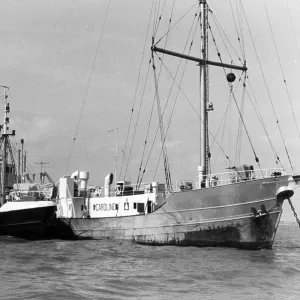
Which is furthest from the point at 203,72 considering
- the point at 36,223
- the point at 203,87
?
the point at 36,223

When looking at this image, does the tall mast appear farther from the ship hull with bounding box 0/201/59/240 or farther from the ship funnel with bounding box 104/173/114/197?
the ship hull with bounding box 0/201/59/240

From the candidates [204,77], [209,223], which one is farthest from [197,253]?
[204,77]

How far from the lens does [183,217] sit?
26438 mm

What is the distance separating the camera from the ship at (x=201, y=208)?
81.3ft

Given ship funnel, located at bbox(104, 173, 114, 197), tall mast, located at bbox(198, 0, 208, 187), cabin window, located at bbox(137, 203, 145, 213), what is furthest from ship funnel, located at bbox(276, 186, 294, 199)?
ship funnel, located at bbox(104, 173, 114, 197)

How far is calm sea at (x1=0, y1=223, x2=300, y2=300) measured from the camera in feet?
48.8

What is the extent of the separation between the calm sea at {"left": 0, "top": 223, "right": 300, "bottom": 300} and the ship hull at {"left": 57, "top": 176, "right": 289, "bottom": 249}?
0.87 meters

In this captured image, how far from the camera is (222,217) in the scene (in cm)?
2530

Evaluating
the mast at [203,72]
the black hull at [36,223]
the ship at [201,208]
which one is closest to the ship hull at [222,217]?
the ship at [201,208]

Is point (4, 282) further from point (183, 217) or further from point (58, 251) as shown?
point (183, 217)

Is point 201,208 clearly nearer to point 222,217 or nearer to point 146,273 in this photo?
point 222,217

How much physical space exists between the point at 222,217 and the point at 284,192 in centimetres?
307

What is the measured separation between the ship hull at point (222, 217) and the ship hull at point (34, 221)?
7823 mm

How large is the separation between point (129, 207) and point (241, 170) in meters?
7.58
